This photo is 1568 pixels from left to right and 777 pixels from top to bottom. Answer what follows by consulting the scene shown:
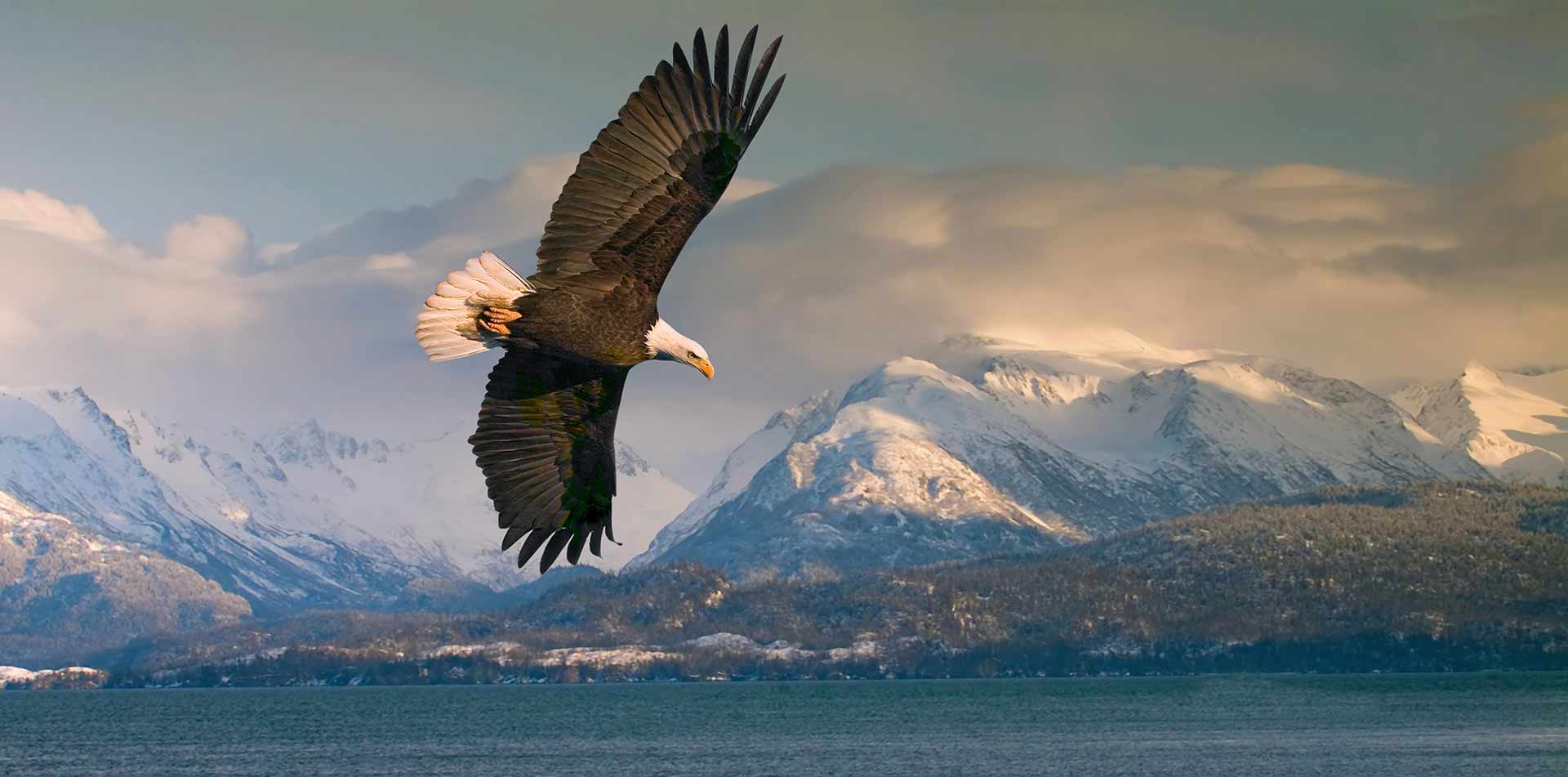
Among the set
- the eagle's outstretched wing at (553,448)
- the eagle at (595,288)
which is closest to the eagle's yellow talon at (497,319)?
the eagle at (595,288)

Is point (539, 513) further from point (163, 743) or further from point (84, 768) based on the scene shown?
point (163, 743)

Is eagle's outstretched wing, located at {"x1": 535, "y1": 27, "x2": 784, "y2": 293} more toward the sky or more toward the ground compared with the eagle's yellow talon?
more toward the sky

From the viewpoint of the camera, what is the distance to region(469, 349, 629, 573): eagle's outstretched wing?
1927 centimetres

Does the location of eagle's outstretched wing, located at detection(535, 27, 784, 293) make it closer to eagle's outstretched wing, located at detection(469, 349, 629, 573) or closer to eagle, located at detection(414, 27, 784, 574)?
eagle, located at detection(414, 27, 784, 574)

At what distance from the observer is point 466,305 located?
18.0 m

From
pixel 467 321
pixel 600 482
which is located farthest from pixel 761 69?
pixel 600 482

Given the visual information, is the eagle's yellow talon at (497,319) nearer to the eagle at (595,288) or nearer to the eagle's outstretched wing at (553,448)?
the eagle at (595,288)

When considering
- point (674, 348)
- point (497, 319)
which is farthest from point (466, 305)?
point (674, 348)

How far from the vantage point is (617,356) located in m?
18.8


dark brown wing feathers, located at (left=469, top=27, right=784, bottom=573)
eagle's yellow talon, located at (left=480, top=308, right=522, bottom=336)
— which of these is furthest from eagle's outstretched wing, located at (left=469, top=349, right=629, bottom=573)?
eagle's yellow talon, located at (left=480, top=308, right=522, bottom=336)

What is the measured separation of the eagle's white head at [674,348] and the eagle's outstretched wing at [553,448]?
0.79m

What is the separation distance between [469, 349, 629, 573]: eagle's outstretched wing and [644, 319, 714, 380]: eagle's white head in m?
0.79

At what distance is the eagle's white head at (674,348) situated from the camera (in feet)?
60.1

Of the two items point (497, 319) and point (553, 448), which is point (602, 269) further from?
point (553, 448)
